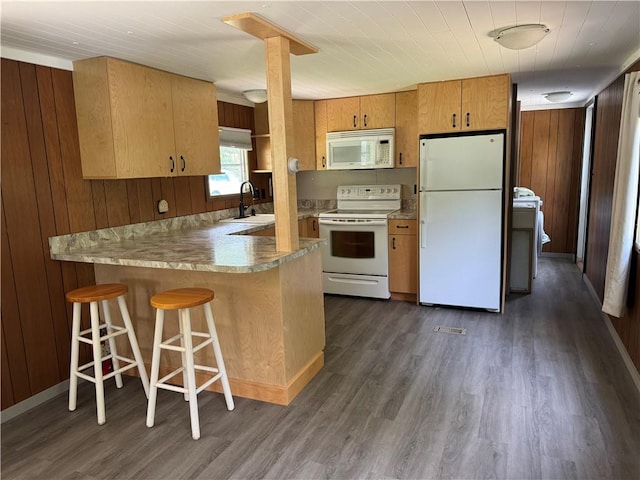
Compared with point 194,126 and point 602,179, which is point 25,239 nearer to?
point 194,126

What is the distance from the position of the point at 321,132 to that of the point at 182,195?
1.81 m

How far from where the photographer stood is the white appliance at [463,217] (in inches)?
156

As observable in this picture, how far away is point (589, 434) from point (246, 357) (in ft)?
6.26

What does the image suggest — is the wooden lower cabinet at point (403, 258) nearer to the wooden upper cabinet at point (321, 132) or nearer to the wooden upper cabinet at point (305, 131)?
the wooden upper cabinet at point (321, 132)

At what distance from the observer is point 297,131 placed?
5.05 m

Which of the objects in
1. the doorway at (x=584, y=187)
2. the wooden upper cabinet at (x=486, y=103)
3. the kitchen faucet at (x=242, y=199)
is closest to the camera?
the wooden upper cabinet at (x=486, y=103)

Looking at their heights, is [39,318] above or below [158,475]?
above

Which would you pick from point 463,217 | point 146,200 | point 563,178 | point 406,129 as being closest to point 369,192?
point 406,129

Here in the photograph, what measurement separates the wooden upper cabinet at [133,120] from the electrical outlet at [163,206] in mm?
377

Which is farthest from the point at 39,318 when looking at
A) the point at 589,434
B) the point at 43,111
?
the point at 589,434

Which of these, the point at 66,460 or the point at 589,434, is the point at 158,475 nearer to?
the point at 66,460

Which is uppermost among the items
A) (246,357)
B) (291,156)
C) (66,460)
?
(291,156)

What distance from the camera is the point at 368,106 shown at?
477 centimetres

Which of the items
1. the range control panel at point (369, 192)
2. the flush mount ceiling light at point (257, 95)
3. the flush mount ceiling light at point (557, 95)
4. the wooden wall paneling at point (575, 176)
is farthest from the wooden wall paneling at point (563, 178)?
the flush mount ceiling light at point (257, 95)
